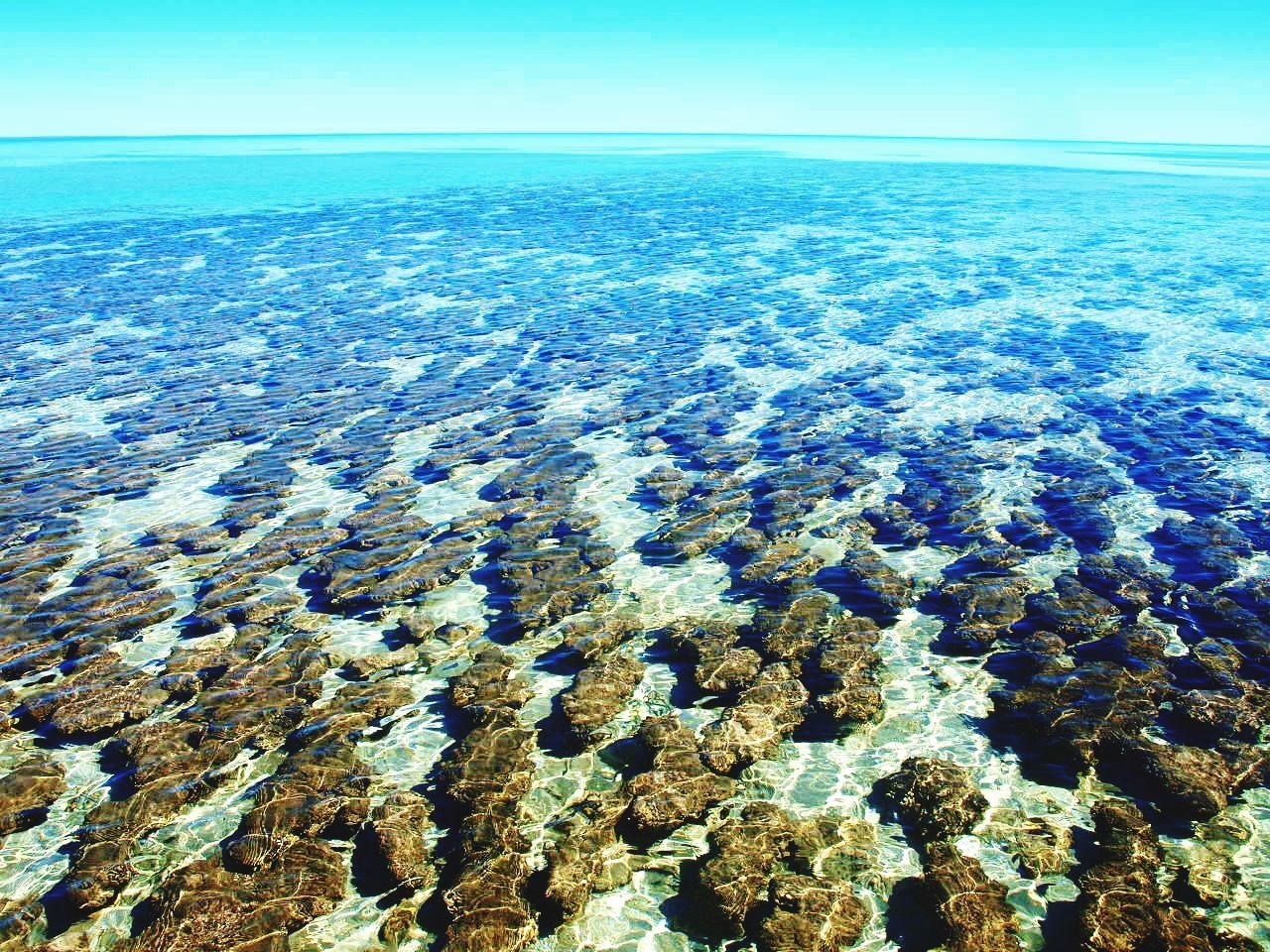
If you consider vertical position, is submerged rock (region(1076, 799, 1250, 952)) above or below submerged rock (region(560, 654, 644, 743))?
above

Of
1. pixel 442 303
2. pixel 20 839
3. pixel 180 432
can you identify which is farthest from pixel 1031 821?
pixel 442 303

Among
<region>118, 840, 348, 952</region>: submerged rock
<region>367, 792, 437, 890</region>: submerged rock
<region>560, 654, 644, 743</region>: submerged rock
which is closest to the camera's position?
<region>118, 840, 348, 952</region>: submerged rock

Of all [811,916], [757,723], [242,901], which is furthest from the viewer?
[757,723]

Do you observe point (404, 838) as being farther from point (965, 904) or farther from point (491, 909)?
point (965, 904)

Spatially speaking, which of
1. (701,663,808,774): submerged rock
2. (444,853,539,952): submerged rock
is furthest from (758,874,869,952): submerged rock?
(444,853,539,952): submerged rock

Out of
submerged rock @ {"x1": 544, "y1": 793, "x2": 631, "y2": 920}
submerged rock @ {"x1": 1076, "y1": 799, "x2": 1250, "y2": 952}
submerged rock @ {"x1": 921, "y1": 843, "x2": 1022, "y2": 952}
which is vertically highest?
submerged rock @ {"x1": 1076, "y1": 799, "x2": 1250, "y2": 952}

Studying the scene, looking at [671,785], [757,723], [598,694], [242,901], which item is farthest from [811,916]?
[242,901]

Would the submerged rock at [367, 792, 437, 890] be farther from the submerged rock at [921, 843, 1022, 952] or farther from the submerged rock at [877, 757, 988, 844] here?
the submerged rock at [877, 757, 988, 844]

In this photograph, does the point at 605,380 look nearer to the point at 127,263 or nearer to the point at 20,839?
the point at 20,839
